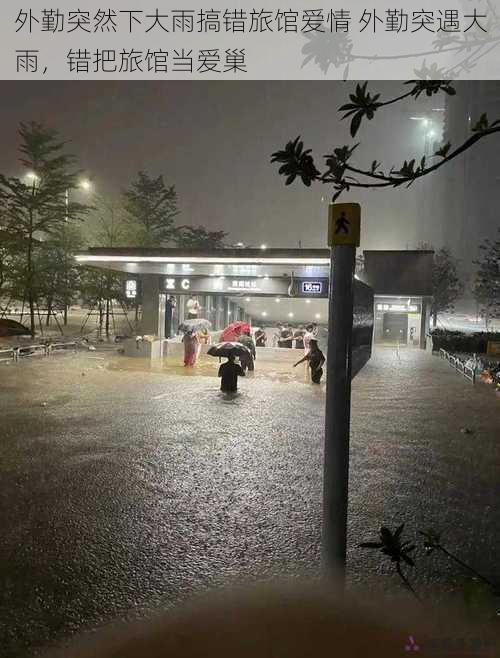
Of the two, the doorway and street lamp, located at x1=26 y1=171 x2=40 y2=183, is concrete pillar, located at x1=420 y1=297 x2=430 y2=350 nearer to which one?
the doorway

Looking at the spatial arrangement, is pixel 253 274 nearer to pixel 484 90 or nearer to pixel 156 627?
pixel 156 627

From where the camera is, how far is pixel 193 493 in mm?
4945

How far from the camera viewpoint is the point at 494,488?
17.2 feet

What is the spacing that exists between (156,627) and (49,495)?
2499 mm

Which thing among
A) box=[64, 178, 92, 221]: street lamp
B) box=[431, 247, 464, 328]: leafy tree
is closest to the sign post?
box=[64, 178, 92, 221]: street lamp

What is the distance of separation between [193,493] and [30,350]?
1481cm

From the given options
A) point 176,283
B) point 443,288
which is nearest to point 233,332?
point 176,283

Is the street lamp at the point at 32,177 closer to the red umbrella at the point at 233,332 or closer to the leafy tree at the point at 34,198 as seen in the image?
the leafy tree at the point at 34,198

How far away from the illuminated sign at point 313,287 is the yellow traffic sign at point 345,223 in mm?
14997

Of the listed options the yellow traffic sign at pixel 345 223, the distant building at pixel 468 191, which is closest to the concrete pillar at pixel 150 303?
the yellow traffic sign at pixel 345 223

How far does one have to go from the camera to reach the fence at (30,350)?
15.1 meters

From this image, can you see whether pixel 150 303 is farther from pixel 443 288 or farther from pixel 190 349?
pixel 443 288

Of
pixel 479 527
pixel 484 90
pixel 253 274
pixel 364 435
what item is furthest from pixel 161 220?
pixel 484 90

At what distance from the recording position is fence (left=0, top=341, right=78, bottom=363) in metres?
15.1
